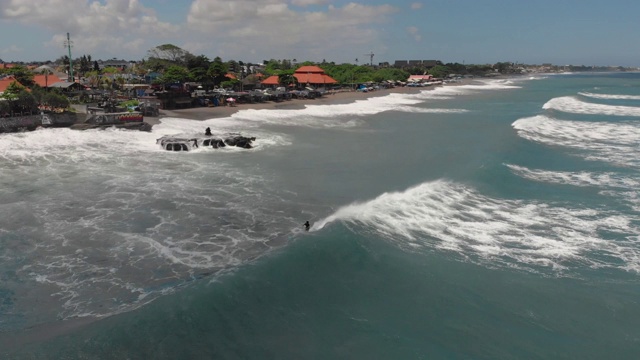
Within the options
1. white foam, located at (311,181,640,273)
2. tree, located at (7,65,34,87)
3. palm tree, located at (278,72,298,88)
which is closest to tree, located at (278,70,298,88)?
palm tree, located at (278,72,298,88)

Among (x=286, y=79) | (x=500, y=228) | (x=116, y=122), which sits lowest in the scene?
(x=500, y=228)

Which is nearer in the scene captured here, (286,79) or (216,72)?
(216,72)

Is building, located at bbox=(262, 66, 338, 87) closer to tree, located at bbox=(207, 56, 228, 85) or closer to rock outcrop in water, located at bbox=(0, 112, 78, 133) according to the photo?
tree, located at bbox=(207, 56, 228, 85)

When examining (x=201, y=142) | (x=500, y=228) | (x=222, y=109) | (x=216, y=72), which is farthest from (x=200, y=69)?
(x=500, y=228)

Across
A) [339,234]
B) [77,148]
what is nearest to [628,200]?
[339,234]

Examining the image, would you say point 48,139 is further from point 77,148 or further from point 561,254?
point 561,254

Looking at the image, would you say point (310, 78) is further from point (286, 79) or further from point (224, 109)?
point (224, 109)

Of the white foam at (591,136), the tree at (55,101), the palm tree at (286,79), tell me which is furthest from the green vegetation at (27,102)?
the palm tree at (286,79)

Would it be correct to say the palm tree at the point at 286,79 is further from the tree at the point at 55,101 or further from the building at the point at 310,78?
the tree at the point at 55,101
